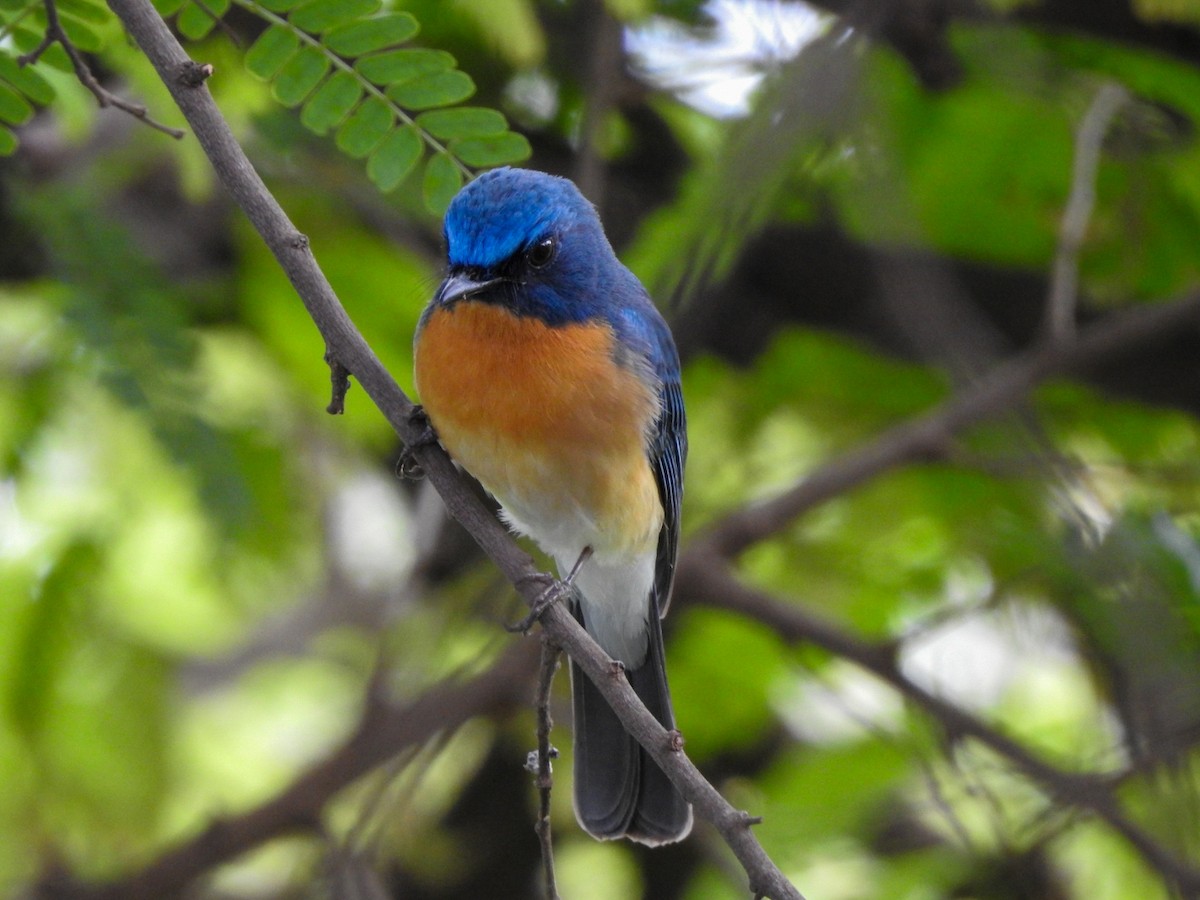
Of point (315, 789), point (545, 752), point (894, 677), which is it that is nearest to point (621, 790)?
point (894, 677)

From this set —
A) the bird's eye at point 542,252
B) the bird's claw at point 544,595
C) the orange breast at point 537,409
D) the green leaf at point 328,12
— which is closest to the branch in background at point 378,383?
the bird's claw at point 544,595

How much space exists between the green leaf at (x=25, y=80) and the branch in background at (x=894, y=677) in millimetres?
2432

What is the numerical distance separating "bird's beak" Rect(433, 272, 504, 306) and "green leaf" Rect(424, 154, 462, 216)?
1.29 feet

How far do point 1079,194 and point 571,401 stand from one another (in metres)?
1.66

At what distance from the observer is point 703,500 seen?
5168 mm

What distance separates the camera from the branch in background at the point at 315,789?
4254mm

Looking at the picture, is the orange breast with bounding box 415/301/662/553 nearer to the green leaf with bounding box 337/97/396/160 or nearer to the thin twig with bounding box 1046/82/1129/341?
the green leaf with bounding box 337/97/396/160

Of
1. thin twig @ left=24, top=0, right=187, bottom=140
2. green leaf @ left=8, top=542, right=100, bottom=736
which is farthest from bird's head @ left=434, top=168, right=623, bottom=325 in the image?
green leaf @ left=8, top=542, right=100, bottom=736

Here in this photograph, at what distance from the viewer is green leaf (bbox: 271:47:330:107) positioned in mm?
2930

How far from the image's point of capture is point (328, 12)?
2.85 meters

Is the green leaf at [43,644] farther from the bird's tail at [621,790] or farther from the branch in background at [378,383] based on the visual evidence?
the branch in background at [378,383]

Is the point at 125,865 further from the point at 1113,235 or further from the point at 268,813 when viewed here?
the point at 1113,235

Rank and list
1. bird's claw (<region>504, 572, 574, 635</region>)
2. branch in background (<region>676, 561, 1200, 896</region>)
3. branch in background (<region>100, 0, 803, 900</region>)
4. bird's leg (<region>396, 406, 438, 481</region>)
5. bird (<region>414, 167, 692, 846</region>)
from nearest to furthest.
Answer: branch in background (<region>100, 0, 803, 900</region>)
bird's claw (<region>504, 572, 574, 635</region>)
bird's leg (<region>396, 406, 438, 481</region>)
branch in background (<region>676, 561, 1200, 896</region>)
bird (<region>414, 167, 692, 846</region>)

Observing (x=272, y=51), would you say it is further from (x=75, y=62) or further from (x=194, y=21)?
(x=75, y=62)
